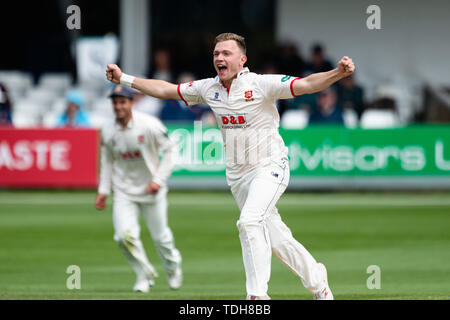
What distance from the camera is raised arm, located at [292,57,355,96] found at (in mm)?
7695

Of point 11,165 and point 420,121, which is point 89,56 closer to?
point 11,165

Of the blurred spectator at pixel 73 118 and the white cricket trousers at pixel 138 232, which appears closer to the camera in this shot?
the white cricket trousers at pixel 138 232

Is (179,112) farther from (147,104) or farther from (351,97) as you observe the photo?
(351,97)

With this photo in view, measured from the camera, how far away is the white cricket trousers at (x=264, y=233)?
8.16m

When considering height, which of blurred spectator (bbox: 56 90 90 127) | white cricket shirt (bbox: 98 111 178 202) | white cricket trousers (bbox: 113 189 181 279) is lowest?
white cricket trousers (bbox: 113 189 181 279)

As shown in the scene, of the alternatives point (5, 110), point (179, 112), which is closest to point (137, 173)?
point (179, 112)

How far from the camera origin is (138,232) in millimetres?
11180

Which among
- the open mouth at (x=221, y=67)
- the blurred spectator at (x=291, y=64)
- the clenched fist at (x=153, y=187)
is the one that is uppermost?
the blurred spectator at (x=291, y=64)

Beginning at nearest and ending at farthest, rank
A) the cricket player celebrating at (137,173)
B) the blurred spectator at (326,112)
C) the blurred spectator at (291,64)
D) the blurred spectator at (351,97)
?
the cricket player celebrating at (137,173) < the blurred spectator at (326,112) < the blurred spectator at (351,97) < the blurred spectator at (291,64)

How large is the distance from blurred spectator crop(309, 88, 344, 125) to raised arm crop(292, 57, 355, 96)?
40.9 ft

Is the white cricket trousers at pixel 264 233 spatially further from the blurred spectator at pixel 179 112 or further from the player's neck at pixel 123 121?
the blurred spectator at pixel 179 112

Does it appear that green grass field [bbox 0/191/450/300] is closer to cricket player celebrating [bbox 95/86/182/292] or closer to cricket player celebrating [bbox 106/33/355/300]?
cricket player celebrating [bbox 95/86/182/292]

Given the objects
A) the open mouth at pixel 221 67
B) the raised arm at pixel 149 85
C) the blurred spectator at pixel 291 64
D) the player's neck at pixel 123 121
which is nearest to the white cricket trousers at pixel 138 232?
the player's neck at pixel 123 121

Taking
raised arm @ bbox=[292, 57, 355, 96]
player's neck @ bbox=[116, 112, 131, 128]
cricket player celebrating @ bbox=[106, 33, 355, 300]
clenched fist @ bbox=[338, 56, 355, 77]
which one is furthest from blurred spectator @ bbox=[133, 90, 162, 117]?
clenched fist @ bbox=[338, 56, 355, 77]
